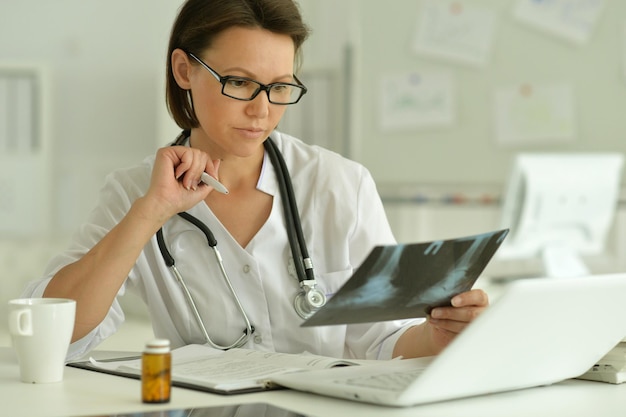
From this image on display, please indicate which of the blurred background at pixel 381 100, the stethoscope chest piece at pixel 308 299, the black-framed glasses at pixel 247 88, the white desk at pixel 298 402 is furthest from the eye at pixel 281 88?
the blurred background at pixel 381 100

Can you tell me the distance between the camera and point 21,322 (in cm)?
115

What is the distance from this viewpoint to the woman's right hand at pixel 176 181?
142cm

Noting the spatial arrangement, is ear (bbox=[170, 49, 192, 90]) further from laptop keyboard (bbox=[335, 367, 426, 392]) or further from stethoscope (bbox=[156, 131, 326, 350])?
laptop keyboard (bbox=[335, 367, 426, 392])

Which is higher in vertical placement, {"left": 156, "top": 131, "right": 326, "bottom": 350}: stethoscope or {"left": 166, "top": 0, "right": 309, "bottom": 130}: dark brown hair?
{"left": 166, "top": 0, "right": 309, "bottom": 130}: dark brown hair

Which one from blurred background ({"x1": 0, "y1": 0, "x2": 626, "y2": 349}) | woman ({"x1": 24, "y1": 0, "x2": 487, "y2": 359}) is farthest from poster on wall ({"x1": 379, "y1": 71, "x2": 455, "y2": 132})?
woman ({"x1": 24, "y1": 0, "x2": 487, "y2": 359})

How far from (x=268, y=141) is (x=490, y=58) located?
2.21 metres

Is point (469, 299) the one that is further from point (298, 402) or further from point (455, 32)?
point (455, 32)

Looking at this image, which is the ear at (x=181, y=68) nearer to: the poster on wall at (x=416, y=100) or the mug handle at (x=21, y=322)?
the mug handle at (x=21, y=322)

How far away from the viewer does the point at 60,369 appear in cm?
118

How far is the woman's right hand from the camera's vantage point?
142 centimetres

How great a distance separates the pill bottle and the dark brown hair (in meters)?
0.66

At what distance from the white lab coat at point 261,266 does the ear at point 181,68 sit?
17 cm

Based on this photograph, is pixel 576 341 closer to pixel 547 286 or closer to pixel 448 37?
pixel 547 286

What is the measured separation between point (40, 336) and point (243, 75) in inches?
21.6
